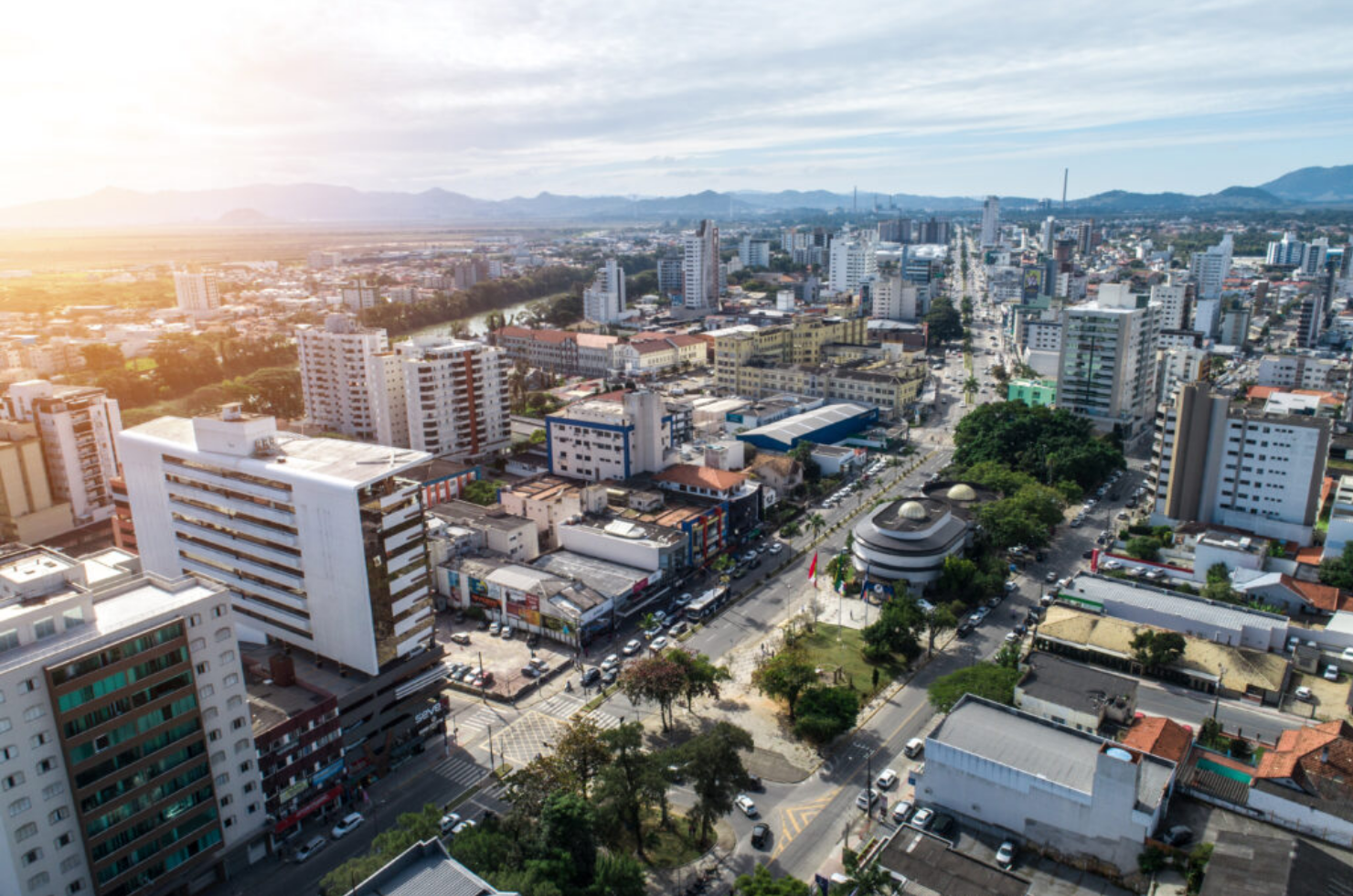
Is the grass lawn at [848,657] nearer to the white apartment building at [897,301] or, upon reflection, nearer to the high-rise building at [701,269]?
the white apartment building at [897,301]

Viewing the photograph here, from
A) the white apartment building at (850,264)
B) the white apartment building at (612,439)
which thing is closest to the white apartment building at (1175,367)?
the white apartment building at (612,439)

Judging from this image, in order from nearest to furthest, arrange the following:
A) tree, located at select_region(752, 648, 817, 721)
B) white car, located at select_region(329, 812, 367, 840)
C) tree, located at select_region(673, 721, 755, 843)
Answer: tree, located at select_region(673, 721, 755, 843), white car, located at select_region(329, 812, 367, 840), tree, located at select_region(752, 648, 817, 721)

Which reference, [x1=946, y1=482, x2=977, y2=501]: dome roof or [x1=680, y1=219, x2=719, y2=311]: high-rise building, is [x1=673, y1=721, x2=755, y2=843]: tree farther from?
[x1=680, y1=219, x2=719, y2=311]: high-rise building

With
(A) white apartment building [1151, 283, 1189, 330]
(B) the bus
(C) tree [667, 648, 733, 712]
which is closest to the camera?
(C) tree [667, 648, 733, 712]

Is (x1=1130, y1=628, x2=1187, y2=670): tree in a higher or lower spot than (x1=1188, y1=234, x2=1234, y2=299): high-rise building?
lower

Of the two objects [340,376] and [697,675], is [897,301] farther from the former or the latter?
[697,675]

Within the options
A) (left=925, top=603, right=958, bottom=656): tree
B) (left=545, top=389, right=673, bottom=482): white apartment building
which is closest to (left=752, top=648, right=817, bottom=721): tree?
(left=925, top=603, right=958, bottom=656): tree

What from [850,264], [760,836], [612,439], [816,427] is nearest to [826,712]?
[760,836]
